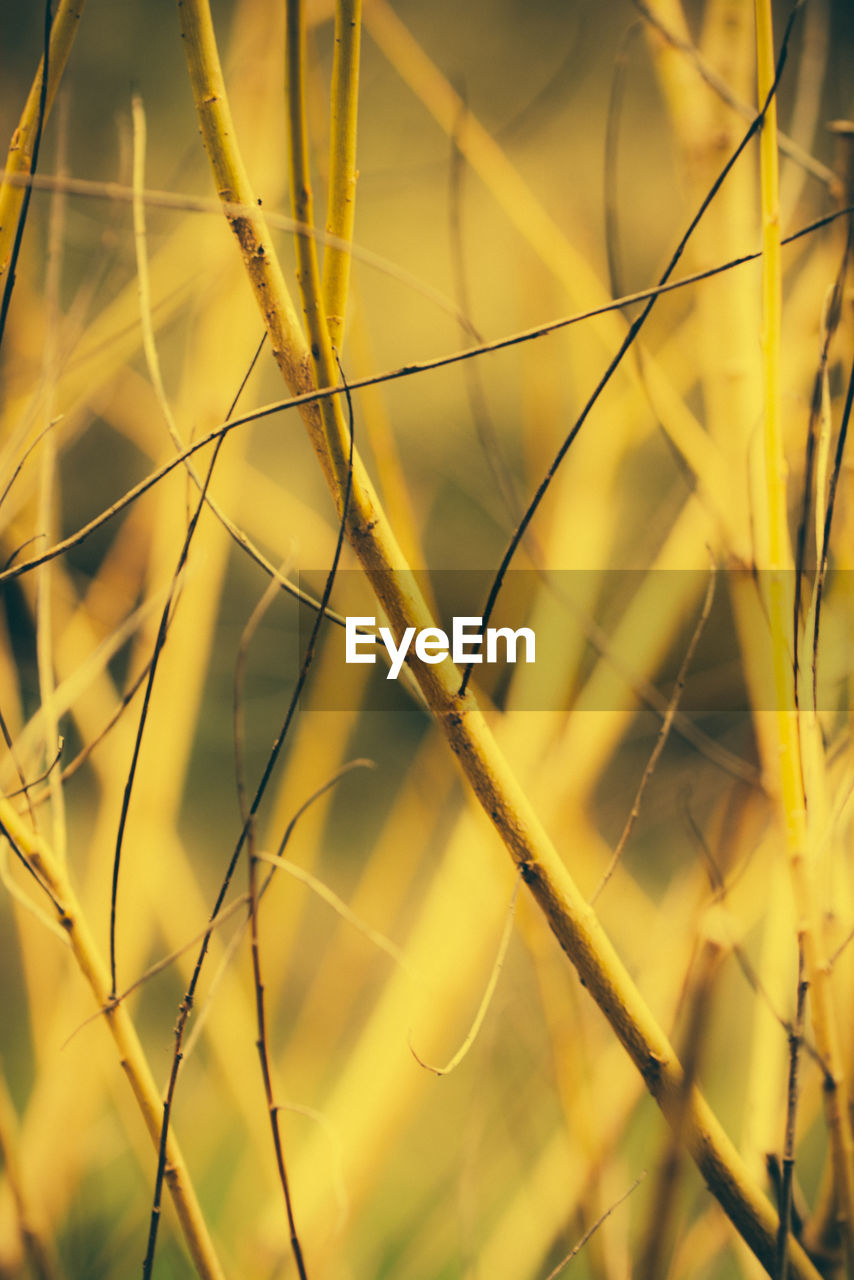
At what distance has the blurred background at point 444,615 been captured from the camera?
198mm

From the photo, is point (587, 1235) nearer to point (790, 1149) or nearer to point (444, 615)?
point (790, 1149)

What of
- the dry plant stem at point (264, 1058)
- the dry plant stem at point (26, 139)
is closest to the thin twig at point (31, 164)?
the dry plant stem at point (26, 139)

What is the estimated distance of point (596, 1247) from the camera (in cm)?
18

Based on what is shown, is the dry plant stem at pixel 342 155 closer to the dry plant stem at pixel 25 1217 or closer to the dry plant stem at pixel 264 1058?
the dry plant stem at pixel 264 1058

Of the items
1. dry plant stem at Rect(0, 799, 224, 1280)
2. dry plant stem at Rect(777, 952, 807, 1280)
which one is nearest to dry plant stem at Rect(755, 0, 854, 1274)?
dry plant stem at Rect(777, 952, 807, 1280)

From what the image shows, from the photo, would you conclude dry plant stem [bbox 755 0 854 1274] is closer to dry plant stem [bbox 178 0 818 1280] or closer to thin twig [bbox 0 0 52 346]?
dry plant stem [bbox 178 0 818 1280]

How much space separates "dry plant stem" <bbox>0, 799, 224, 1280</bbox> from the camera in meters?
0.14

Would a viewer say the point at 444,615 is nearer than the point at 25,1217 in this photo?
No

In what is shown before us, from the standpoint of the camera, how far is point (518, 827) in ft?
0.44

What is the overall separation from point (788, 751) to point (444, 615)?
0.98 feet

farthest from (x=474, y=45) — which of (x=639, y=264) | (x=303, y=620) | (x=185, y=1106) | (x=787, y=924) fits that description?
(x=185, y=1106)

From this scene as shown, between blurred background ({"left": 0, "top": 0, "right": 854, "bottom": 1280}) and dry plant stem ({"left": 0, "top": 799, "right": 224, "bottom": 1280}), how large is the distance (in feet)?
0.04

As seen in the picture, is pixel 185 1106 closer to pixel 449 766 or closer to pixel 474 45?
pixel 449 766

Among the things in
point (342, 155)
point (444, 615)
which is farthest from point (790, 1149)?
point (444, 615)
